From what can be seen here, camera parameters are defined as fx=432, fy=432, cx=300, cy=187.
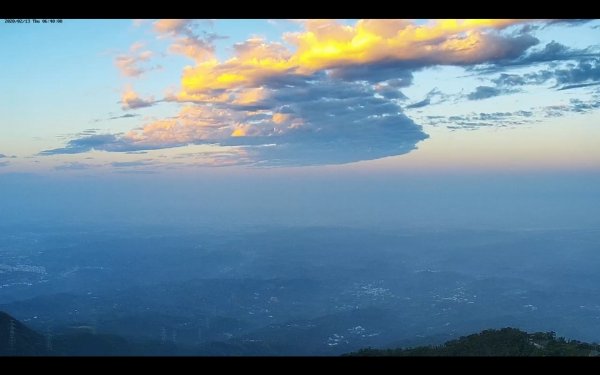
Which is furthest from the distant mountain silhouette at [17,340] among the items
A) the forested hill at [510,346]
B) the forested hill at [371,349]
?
the forested hill at [510,346]

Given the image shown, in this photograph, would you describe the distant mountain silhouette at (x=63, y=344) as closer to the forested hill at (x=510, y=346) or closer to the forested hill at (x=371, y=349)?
the forested hill at (x=371, y=349)

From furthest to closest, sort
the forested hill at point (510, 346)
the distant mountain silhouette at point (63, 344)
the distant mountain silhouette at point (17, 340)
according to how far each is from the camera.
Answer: the distant mountain silhouette at point (63, 344) → the distant mountain silhouette at point (17, 340) → the forested hill at point (510, 346)

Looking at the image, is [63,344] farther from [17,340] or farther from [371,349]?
[371,349]

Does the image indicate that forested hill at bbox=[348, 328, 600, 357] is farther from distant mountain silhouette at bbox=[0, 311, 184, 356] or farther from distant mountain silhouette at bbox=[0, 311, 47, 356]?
distant mountain silhouette at bbox=[0, 311, 47, 356]

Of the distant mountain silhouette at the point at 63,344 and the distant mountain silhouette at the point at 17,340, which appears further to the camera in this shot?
the distant mountain silhouette at the point at 63,344

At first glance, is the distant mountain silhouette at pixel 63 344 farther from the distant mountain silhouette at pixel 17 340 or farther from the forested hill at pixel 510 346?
the forested hill at pixel 510 346

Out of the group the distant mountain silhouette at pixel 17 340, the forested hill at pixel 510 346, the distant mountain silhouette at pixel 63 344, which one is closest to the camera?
Answer: the forested hill at pixel 510 346

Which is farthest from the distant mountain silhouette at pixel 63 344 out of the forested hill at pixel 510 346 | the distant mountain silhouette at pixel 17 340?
the forested hill at pixel 510 346
